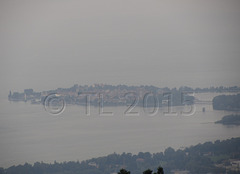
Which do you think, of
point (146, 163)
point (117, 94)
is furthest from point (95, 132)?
point (117, 94)

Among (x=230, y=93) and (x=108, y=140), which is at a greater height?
(x=230, y=93)

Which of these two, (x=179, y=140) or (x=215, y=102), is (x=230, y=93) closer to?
(x=215, y=102)

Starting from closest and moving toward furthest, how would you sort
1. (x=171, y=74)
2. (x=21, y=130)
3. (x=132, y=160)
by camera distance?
(x=132, y=160), (x=21, y=130), (x=171, y=74)

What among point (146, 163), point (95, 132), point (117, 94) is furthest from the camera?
point (117, 94)

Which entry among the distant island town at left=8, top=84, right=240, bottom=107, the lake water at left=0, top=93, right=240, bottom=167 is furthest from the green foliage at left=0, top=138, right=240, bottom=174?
the distant island town at left=8, top=84, right=240, bottom=107

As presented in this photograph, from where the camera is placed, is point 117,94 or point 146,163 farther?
point 117,94

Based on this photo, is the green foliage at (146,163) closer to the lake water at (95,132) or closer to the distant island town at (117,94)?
the lake water at (95,132)

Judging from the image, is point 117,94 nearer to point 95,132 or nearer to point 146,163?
point 95,132

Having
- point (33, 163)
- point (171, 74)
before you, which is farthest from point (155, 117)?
point (171, 74)

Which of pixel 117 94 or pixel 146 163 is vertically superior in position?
pixel 117 94

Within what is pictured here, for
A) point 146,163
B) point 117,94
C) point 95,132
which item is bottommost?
point 146,163
